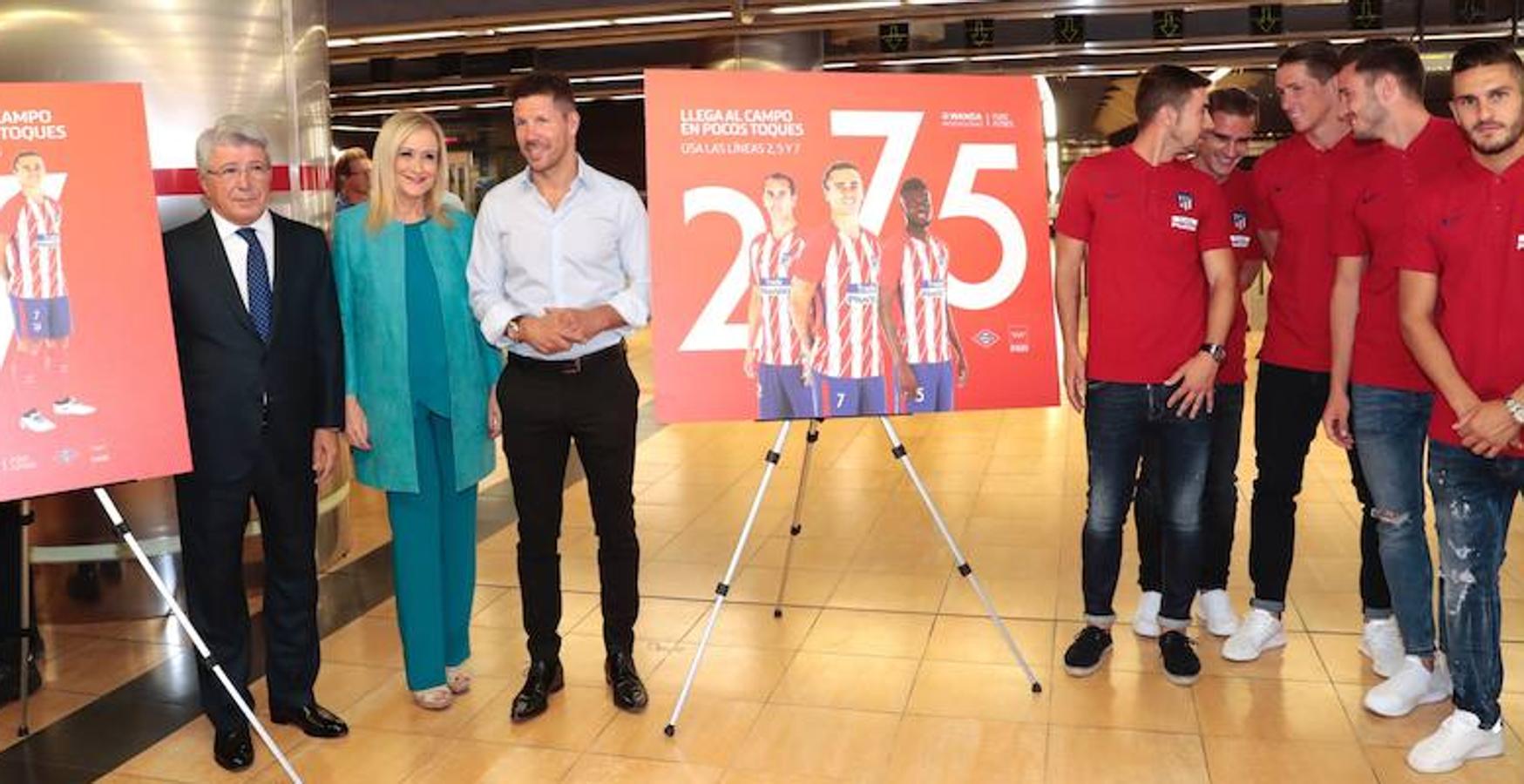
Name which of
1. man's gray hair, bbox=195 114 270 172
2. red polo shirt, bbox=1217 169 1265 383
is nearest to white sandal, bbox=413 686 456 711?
man's gray hair, bbox=195 114 270 172

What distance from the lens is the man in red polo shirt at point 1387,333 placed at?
312 cm

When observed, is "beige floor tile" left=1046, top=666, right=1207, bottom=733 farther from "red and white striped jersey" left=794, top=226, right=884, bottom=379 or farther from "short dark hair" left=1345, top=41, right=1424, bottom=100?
"short dark hair" left=1345, top=41, right=1424, bottom=100

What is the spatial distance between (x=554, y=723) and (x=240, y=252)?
1.50 m

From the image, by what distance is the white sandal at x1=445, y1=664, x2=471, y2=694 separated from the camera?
12.0 feet

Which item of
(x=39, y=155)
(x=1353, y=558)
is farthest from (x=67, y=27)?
(x=1353, y=558)

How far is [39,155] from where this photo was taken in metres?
2.82

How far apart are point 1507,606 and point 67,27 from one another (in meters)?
5.25

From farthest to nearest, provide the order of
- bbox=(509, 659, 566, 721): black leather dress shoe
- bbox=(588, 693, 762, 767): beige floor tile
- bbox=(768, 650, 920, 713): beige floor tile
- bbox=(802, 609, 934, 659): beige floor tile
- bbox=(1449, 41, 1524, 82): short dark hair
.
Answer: bbox=(802, 609, 934, 659): beige floor tile < bbox=(768, 650, 920, 713): beige floor tile < bbox=(509, 659, 566, 721): black leather dress shoe < bbox=(588, 693, 762, 767): beige floor tile < bbox=(1449, 41, 1524, 82): short dark hair

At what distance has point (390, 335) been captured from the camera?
334cm

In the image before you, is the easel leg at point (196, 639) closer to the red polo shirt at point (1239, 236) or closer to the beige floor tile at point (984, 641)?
the beige floor tile at point (984, 641)

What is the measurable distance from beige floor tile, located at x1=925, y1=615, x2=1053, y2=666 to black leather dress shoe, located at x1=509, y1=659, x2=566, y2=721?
46.0 inches

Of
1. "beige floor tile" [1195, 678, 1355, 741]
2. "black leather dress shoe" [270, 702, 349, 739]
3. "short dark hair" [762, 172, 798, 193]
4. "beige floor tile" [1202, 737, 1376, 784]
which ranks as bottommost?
"beige floor tile" [1202, 737, 1376, 784]

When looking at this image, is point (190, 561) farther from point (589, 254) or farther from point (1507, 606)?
point (1507, 606)

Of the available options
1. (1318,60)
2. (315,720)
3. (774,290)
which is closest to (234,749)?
(315,720)
